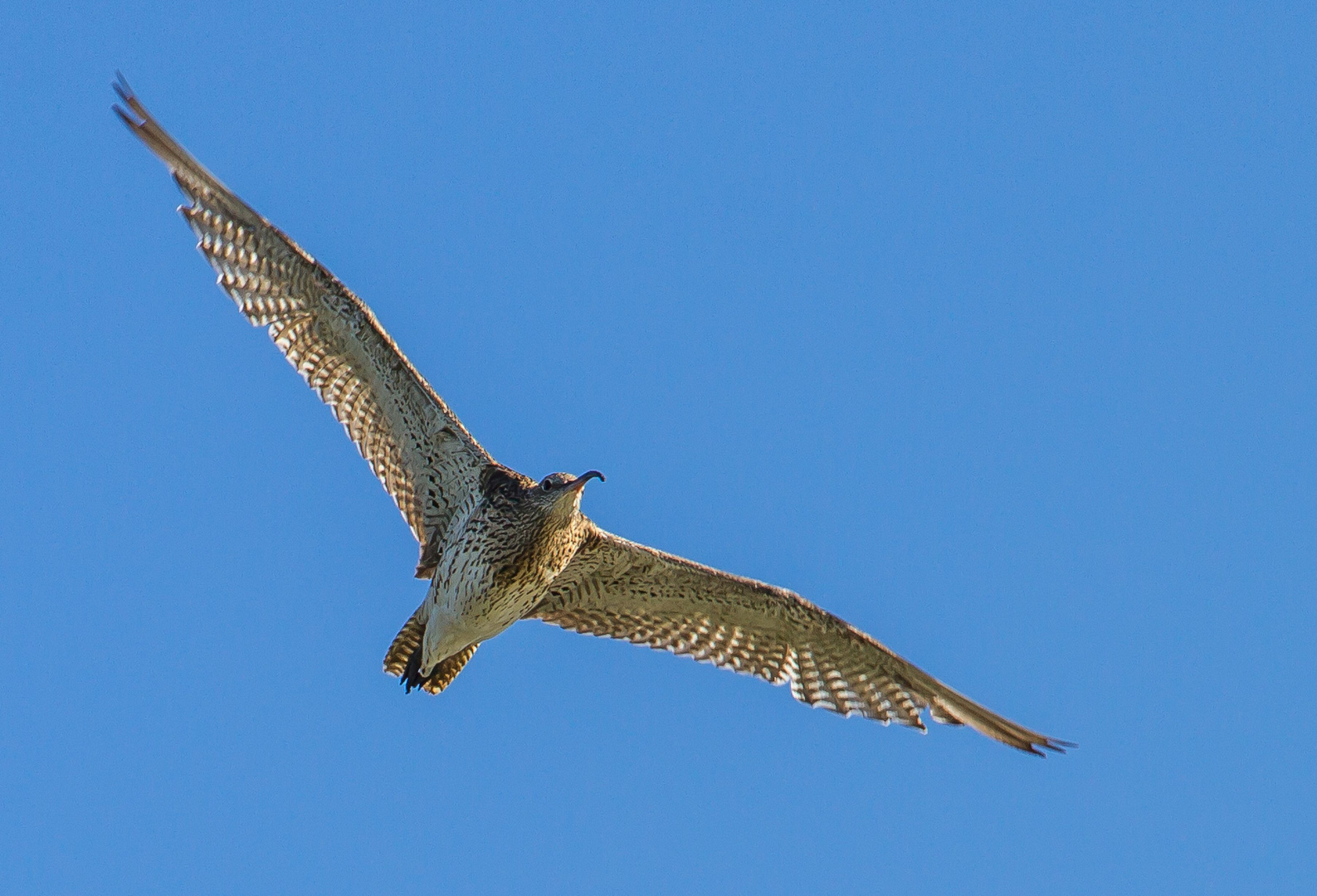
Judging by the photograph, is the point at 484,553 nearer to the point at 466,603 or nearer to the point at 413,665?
the point at 466,603

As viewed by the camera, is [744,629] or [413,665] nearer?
[413,665]

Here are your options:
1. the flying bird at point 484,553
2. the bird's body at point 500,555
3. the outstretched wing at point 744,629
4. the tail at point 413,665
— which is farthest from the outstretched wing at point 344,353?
the outstretched wing at point 744,629

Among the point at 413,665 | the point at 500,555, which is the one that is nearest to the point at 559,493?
the point at 500,555

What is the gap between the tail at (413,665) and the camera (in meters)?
14.6

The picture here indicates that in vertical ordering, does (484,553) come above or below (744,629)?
below

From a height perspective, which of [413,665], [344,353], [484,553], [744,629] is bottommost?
[413,665]

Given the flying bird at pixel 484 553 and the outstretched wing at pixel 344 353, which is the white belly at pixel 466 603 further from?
the outstretched wing at pixel 344 353

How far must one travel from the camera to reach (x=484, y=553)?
13.9 metres

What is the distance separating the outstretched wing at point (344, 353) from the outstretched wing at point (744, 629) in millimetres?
1335

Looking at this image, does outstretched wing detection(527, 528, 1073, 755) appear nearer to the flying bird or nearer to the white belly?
the flying bird

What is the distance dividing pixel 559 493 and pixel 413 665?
2.22m

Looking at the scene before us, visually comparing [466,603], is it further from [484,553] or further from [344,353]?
[344,353]

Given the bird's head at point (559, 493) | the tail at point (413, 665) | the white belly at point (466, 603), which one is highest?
the bird's head at point (559, 493)

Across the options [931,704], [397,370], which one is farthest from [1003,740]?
[397,370]
